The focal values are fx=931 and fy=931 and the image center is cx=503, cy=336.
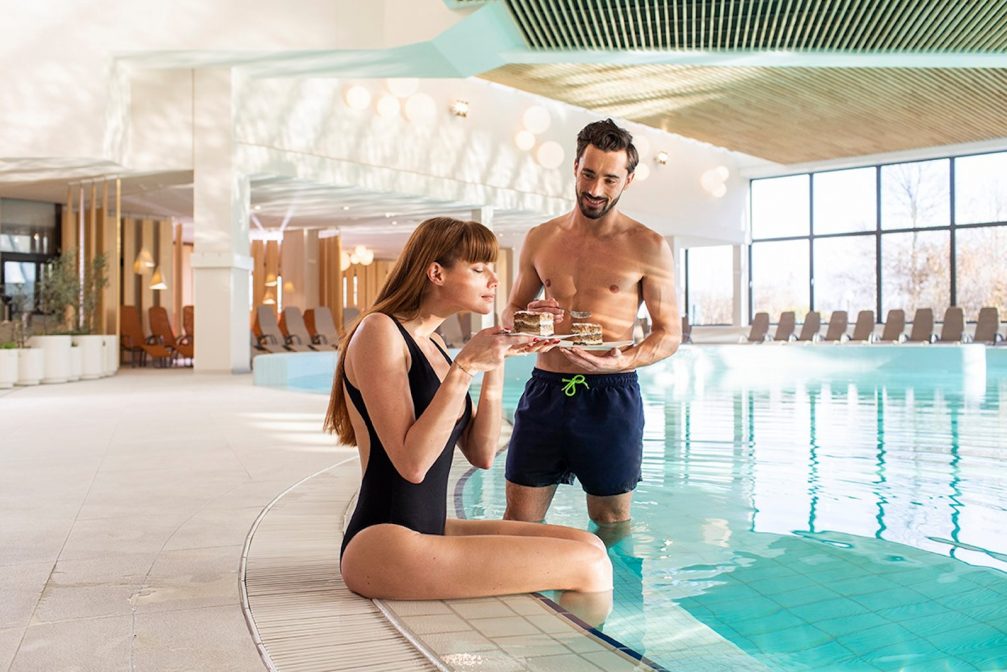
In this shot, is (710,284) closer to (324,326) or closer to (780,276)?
(780,276)

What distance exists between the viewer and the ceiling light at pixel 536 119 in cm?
1711

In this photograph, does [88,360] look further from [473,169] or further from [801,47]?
[801,47]

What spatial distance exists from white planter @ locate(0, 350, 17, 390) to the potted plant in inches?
18.1

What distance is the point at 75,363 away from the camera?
11836mm

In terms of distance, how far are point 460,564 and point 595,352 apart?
2.69 ft

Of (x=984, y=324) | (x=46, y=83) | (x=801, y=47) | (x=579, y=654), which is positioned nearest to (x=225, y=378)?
(x=46, y=83)

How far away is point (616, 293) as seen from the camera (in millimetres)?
2930

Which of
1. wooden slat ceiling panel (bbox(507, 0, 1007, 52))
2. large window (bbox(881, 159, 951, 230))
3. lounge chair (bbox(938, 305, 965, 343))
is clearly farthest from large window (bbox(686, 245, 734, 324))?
wooden slat ceiling panel (bbox(507, 0, 1007, 52))

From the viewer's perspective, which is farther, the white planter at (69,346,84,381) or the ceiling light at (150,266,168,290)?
the ceiling light at (150,266,168,290)

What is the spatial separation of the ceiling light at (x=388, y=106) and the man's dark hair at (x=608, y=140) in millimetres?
12562

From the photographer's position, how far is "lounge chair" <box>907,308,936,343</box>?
58.7 feet

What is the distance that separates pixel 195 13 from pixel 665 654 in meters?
11.3

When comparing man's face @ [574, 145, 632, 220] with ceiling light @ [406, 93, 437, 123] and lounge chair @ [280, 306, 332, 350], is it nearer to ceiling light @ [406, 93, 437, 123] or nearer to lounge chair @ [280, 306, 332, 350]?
ceiling light @ [406, 93, 437, 123]

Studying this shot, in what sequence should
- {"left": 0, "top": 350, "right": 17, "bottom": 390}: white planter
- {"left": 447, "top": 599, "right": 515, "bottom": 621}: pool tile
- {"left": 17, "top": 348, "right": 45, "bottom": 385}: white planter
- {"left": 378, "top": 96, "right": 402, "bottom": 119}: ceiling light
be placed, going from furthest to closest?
{"left": 378, "top": 96, "right": 402, "bottom": 119}: ceiling light
{"left": 17, "top": 348, "right": 45, "bottom": 385}: white planter
{"left": 0, "top": 350, "right": 17, "bottom": 390}: white planter
{"left": 447, "top": 599, "right": 515, "bottom": 621}: pool tile
